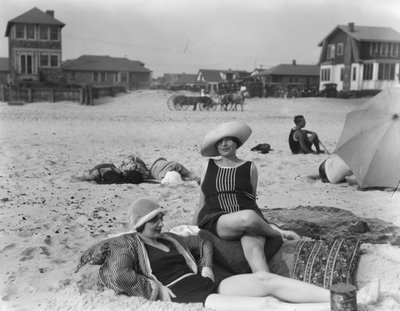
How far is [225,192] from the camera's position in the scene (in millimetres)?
4188

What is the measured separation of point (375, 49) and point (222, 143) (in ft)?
118

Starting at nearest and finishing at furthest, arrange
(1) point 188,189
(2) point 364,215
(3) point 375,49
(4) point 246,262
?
(4) point 246,262
(2) point 364,215
(1) point 188,189
(3) point 375,49

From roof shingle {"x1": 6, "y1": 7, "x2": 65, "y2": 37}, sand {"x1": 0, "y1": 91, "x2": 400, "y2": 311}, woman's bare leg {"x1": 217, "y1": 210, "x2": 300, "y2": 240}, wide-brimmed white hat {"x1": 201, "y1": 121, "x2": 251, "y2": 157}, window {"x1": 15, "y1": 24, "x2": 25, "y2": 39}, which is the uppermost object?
roof shingle {"x1": 6, "y1": 7, "x2": 65, "y2": 37}

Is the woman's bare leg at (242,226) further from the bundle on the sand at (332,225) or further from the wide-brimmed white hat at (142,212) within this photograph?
the bundle on the sand at (332,225)

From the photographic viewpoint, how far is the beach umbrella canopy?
6.19 m

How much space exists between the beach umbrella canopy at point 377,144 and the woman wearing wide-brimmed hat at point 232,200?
2.28m

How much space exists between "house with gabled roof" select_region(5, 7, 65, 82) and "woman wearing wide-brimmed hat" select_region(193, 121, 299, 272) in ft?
111

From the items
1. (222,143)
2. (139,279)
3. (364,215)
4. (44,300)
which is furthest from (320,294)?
(364,215)

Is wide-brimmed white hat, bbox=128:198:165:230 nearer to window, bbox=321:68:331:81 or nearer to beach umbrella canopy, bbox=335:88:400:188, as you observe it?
beach umbrella canopy, bbox=335:88:400:188

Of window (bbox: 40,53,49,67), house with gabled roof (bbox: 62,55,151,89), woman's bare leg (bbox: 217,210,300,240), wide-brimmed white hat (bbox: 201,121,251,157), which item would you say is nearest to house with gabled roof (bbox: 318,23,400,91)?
house with gabled roof (bbox: 62,55,151,89)

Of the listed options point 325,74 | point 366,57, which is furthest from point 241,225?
point 325,74

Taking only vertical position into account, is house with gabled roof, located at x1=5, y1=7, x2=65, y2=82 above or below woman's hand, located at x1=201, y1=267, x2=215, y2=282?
above

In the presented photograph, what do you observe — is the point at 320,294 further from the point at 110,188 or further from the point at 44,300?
the point at 110,188

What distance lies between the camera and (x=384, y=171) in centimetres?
627
